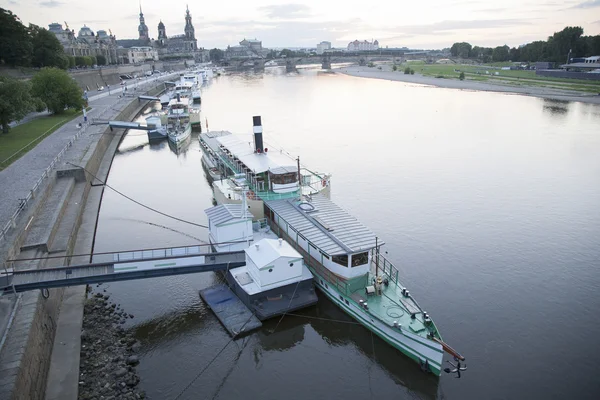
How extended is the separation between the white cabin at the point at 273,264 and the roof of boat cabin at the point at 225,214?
3.01m

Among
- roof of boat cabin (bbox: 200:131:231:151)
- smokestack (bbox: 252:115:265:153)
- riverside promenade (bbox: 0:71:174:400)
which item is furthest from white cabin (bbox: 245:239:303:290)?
roof of boat cabin (bbox: 200:131:231:151)

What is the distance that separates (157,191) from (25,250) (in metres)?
17.6

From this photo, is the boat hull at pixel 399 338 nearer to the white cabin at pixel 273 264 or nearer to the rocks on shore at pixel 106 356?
the white cabin at pixel 273 264

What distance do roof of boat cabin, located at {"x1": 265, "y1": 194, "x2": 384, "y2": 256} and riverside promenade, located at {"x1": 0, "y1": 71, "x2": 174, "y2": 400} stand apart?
1091 cm

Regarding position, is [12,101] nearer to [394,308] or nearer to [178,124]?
[178,124]

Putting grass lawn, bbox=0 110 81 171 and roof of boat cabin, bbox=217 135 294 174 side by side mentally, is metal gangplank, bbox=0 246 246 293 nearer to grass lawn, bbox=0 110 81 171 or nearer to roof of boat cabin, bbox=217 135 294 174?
roof of boat cabin, bbox=217 135 294 174

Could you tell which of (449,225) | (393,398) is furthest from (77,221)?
(449,225)

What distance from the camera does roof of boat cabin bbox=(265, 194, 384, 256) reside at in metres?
19.8

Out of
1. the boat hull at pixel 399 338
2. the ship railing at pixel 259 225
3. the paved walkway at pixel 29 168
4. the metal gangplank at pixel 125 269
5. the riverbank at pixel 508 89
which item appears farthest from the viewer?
the riverbank at pixel 508 89

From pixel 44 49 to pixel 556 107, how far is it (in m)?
97.0

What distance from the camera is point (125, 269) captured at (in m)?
20.1

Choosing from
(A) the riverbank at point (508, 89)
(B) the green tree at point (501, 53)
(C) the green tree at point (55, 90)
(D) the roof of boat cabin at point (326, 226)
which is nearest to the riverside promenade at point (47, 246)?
(D) the roof of boat cabin at point (326, 226)

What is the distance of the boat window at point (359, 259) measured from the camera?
19469 millimetres

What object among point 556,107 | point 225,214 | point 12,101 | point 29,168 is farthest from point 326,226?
point 556,107
